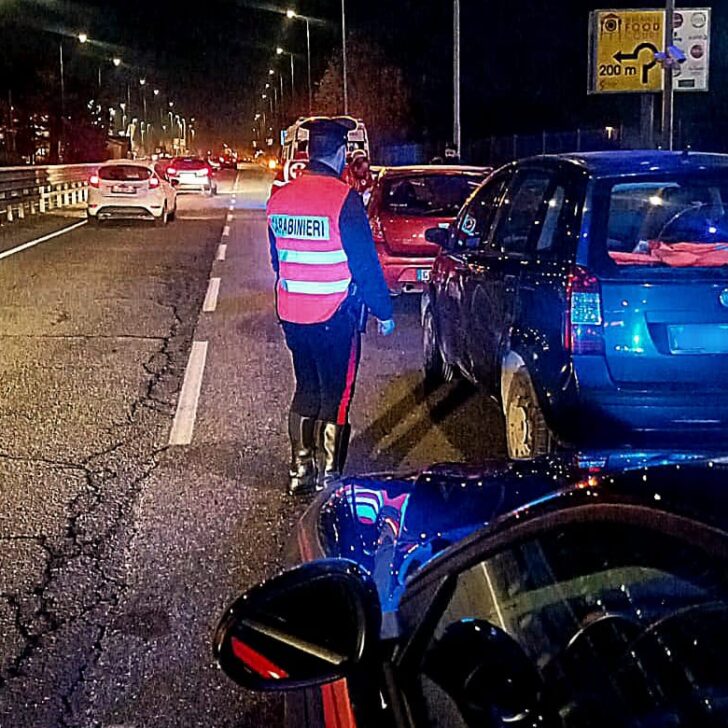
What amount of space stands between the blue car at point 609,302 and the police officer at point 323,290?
79 centimetres

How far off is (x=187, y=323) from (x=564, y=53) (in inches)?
1802

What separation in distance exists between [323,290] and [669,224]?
6.36 ft

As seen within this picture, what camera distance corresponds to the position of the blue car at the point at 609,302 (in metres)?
5.55

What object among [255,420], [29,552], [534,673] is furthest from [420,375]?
[534,673]

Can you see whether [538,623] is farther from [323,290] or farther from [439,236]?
[439,236]

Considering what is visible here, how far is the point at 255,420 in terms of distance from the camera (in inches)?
318

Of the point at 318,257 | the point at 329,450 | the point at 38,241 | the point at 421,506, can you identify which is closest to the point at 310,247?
the point at 318,257

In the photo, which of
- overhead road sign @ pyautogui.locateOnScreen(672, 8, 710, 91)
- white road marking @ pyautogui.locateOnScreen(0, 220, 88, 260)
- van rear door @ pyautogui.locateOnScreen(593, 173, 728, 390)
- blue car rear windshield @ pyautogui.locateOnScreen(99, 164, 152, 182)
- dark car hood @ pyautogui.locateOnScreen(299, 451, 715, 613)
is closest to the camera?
dark car hood @ pyautogui.locateOnScreen(299, 451, 715, 613)

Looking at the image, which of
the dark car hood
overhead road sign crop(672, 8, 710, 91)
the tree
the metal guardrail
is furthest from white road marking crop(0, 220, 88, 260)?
the tree

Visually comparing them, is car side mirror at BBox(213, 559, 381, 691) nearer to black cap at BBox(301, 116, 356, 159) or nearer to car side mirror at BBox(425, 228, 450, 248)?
black cap at BBox(301, 116, 356, 159)

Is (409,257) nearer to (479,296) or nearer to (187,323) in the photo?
(187,323)

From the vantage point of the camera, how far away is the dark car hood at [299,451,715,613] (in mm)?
2904

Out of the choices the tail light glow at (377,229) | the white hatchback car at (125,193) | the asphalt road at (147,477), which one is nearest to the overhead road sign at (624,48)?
the white hatchback car at (125,193)

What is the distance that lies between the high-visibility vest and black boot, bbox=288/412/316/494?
598 mm
